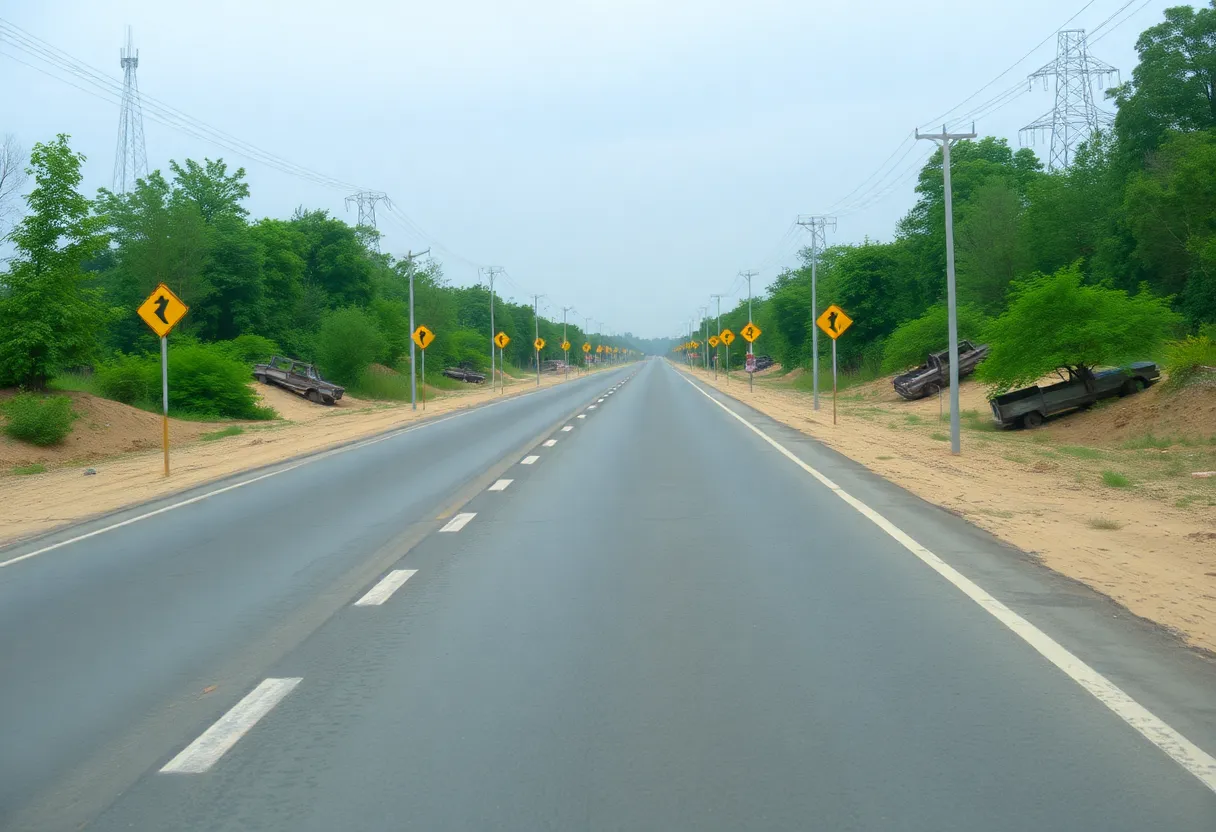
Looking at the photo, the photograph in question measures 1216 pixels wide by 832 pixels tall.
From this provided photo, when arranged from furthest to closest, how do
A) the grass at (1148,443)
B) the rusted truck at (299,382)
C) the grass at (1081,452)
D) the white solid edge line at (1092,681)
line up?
the rusted truck at (299,382) → the grass at (1148,443) → the grass at (1081,452) → the white solid edge line at (1092,681)

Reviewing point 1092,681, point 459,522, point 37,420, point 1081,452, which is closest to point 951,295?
point 1081,452

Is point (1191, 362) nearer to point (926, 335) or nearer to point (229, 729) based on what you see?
point (926, 335)

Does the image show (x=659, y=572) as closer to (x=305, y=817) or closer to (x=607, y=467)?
(x=305, y=817)

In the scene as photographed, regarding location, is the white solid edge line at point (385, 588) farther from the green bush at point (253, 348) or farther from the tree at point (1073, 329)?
the green bush at point (253, 348)

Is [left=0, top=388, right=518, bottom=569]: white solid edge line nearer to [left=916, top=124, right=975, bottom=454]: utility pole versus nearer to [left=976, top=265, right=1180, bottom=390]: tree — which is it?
[left=916, top=124, right=975, bottom=454]: utility pole

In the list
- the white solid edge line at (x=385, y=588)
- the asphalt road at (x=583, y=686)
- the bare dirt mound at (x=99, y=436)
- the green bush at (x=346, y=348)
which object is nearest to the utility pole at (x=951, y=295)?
the asphalt road at (x=583, y=686)

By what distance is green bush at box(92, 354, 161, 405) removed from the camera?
35.6 metres

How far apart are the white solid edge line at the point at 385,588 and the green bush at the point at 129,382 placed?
29700 mm

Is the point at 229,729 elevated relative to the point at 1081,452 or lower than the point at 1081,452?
lower

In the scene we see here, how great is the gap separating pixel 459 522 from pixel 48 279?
21.0 meters

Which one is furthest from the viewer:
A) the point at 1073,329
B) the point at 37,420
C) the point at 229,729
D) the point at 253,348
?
the point at 253,348

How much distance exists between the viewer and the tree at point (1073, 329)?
27688 mm

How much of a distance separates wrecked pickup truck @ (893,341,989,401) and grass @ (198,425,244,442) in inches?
1017

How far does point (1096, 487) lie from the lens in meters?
16.2
